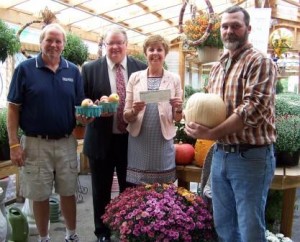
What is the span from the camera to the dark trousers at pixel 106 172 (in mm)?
2467

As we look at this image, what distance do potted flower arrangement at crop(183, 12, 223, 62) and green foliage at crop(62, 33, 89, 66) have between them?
865 mm

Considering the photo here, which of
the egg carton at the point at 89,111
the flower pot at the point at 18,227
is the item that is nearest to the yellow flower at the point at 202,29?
the egg carton at the point at 89,111

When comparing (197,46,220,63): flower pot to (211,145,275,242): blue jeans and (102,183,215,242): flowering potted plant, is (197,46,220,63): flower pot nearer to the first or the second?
(102,183,215,242): flowering potted plant

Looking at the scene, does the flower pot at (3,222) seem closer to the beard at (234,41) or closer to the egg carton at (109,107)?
the egg carton at (109,107)

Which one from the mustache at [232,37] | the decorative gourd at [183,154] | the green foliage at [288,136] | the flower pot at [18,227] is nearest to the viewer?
the mustache at [232,37]

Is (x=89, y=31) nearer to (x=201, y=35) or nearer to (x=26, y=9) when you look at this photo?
(x=26, y=9)

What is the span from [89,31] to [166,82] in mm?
4775

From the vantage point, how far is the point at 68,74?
7.63ft

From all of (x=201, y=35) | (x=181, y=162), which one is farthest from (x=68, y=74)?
(x=201, y=35)

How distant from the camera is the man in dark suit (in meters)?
2.38

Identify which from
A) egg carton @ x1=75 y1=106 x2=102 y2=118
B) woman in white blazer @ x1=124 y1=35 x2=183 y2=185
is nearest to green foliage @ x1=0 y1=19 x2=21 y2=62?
egg carton @ x1=75 y1=106 x2=102 y2=118

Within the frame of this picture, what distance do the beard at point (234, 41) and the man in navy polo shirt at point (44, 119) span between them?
3.45 feet

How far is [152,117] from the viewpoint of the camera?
2.26 metres

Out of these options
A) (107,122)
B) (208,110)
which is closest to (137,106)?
(107,122)
